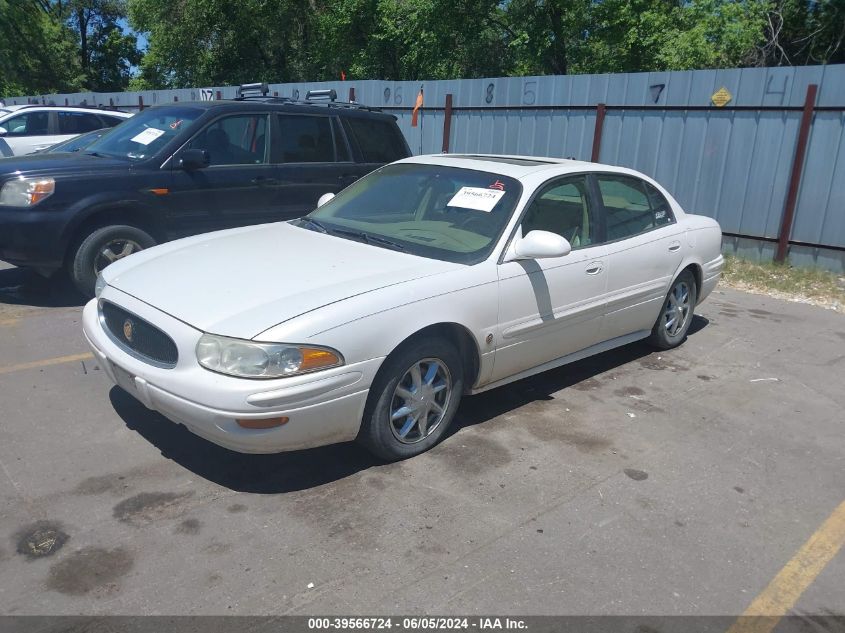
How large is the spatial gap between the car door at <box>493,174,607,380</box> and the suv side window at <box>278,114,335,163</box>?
134 inches

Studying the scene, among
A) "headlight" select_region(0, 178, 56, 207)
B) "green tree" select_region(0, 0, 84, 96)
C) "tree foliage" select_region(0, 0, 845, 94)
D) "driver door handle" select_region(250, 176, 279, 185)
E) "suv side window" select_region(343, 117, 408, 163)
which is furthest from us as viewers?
"green tree" select_region(0, 0, 84, 96)

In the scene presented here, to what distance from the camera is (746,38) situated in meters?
16.5

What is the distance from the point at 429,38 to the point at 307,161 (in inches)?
705

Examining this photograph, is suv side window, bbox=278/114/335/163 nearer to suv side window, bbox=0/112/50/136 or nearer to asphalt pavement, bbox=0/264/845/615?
asphalt pavement, bbox=0/264/845/615

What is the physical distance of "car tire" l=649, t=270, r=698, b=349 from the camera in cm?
597

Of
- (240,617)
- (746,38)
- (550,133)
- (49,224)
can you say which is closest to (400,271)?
(240,617)

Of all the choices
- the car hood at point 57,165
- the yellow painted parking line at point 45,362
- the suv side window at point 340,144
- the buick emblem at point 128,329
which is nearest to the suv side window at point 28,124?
the car hood at point 57,165

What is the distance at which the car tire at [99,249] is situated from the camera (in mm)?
6316

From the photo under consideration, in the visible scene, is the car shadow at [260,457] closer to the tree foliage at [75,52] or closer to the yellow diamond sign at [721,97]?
the yellow diamond sign at [721,97]

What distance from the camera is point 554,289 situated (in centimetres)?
457

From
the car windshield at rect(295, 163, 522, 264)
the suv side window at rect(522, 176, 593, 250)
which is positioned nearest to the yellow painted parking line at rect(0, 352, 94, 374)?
the car windshield at rect(295, 163, 522, 264)

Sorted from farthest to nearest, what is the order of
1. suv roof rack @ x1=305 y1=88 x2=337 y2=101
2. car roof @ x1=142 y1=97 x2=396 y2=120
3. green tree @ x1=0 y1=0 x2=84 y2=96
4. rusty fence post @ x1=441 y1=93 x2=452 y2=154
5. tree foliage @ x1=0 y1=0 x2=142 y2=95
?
tree foliage @ x1=0 y1=0 x2=142 y2=95 < green tree @ x1=0 y1=0 x2=84 y2=96 < rusty fence post @ x1=441 y1=93 x2=452 y2=154 < suv roof rack @ x1=305 y1=88 x2=337 y2=101 < car roof @ x1=142 y1=97 x2=396 y2=120

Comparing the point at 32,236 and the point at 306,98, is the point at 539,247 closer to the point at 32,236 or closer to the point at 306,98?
the point at 32,236

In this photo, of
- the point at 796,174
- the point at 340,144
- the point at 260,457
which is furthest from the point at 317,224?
the point at 796,174
